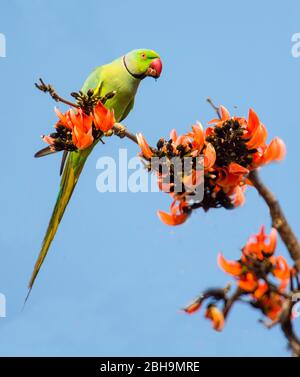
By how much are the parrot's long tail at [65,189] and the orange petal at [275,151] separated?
2.70m

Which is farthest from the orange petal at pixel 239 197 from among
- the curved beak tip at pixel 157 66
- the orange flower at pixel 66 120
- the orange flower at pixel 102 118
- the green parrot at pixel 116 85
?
the curved beak tip at pixel 157 66

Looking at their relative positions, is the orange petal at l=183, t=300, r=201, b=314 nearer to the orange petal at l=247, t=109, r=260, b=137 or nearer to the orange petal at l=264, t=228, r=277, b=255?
the orange petal at l=264, t=228, r=277, b=255

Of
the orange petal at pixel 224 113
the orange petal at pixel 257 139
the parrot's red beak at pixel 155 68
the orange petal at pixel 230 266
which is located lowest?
the orange petal at pixel 230 266

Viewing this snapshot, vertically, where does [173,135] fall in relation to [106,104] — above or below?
below

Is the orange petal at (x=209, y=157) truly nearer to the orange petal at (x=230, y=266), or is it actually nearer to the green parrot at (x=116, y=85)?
the orange petal at (x=230, y=266)

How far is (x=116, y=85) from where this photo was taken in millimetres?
6637

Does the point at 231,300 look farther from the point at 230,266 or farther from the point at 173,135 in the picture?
the point at 173,135

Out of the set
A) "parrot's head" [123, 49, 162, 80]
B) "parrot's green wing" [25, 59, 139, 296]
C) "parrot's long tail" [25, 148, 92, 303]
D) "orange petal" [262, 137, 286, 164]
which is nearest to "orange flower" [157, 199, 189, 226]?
"orange petal" [262, 137, 286, 164]

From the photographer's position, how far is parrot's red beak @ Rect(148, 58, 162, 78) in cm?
699

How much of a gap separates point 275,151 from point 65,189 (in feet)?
12.6

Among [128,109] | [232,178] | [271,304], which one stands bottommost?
[271,304]

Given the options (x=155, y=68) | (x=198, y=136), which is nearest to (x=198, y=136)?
(x=198, y=136)

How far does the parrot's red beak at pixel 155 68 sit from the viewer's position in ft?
22.9
